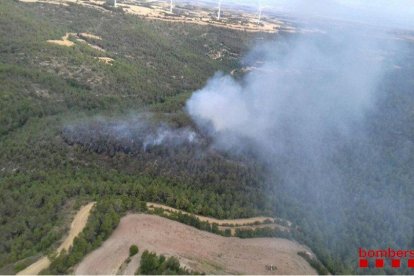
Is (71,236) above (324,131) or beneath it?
above

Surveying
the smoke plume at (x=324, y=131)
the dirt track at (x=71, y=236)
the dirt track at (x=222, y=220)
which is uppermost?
the dirt track at (x=71, y=236)

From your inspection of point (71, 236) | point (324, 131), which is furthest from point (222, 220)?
point (324, 131)

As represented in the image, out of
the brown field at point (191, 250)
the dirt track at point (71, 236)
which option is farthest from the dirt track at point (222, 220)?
the dirt track at point (71, 236)

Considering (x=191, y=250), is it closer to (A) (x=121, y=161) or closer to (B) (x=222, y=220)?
(B) (x=222, y=220)

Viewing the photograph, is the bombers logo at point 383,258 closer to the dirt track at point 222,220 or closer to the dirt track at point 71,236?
the dirt track at point 222,220

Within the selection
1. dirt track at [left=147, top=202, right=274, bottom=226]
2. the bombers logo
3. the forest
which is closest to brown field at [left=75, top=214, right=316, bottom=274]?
the forest

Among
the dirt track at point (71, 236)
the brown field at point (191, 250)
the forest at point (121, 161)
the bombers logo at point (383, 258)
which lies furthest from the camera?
the bombers logo at point (383, 258)
